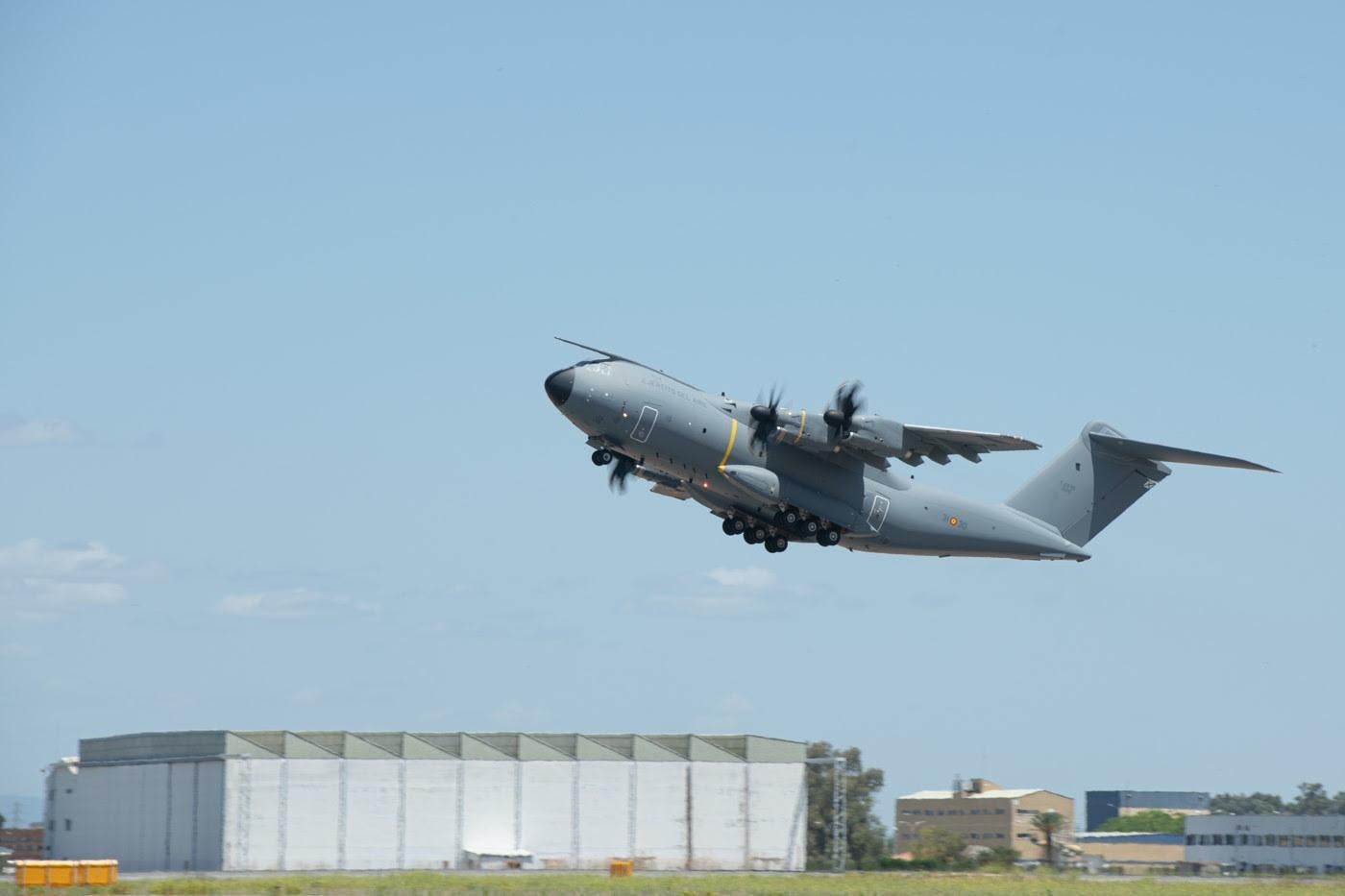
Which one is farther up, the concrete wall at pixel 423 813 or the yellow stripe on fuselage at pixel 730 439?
the yellow stripe on fuselage at pixel 730 439

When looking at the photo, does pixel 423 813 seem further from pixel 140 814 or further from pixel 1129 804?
pixel 1129 804

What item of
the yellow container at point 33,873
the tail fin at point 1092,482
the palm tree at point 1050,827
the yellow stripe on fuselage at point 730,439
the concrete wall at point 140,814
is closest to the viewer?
the yellow stripe on fuselage at point 730,439

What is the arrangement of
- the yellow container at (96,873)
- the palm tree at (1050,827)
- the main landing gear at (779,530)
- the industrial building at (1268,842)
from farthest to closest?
1. the palm tree at (1050,827)
2. the industrial building at (1268,842)
3. the yellow container at (96,873)
4. the main landing gear at (779,530)

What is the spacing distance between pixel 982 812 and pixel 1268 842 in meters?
25.3

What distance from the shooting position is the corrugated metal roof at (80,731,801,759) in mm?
52625

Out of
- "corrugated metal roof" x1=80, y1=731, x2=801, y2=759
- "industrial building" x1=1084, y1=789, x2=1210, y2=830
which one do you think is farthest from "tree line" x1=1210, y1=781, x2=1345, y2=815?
"corrugated metal roof" x1=80, y1=731, x2=801, y2=759

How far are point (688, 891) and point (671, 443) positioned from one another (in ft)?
35.4

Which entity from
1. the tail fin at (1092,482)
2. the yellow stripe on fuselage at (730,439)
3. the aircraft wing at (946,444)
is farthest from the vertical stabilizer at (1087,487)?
the yellow stripe on fuselage at (730,439)

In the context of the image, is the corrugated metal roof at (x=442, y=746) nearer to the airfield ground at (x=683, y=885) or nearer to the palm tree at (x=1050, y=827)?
the airfield ground at (x=683, y=885)

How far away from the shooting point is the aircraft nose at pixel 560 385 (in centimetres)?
3722

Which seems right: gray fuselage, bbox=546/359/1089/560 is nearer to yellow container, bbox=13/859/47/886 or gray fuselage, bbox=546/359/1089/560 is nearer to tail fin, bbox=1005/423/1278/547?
tail fin, bbox=1005/423/1278/547

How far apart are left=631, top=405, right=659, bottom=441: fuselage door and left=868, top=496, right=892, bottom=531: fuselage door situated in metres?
6.95

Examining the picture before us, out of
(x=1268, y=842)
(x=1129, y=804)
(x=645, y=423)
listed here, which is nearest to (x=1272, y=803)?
(x=1129, y=804)

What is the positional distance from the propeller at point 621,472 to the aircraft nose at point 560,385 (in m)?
4.04
